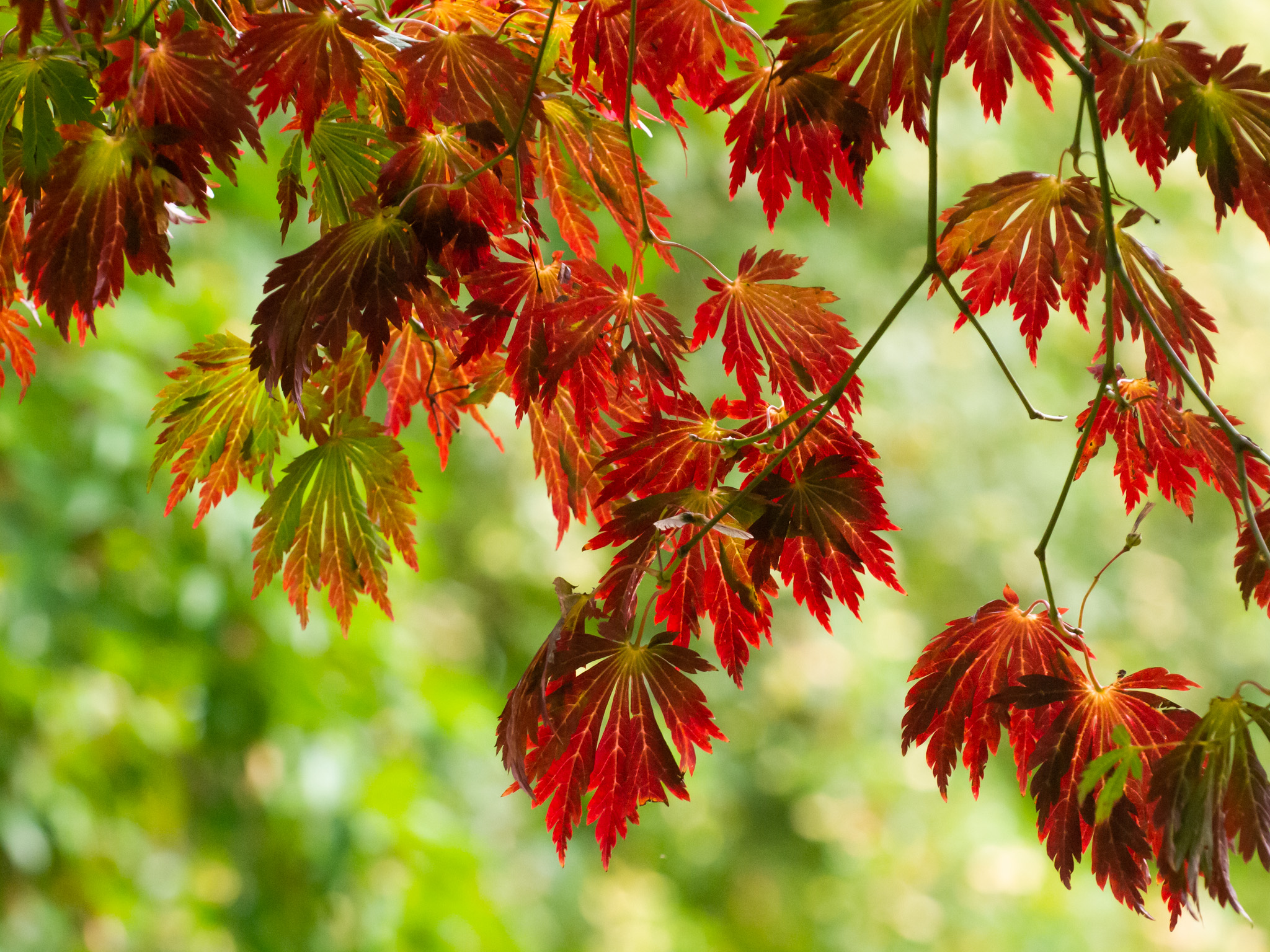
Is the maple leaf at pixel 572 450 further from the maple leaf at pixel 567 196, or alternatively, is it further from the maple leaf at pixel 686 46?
the maple leaf at pixel 686 46

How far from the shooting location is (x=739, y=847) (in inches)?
125

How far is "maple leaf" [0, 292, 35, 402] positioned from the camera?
79 cm

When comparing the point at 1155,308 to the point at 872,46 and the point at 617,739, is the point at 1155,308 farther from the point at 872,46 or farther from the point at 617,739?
the point at 617,739

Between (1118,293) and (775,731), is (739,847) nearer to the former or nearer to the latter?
(775,731)

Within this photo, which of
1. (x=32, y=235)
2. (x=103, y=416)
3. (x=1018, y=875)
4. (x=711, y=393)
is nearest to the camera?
(x=32, y=235)

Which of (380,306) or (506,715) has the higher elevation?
(380,306)

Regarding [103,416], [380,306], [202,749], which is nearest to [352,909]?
[202,749]

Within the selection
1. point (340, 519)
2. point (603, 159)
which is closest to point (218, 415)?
point (340, 519)

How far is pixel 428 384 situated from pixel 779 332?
261 millimetres

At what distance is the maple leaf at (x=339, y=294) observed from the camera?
0.55 m

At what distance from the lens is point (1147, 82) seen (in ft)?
1.93

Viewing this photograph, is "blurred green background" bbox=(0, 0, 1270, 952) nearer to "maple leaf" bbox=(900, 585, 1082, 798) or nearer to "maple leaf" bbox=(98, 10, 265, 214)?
"maple leaf" bbox=(98, 10, 265, 214)

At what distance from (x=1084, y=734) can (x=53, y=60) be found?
0.67 meters

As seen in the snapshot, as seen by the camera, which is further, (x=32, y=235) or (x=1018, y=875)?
(x=1018, y=875)
